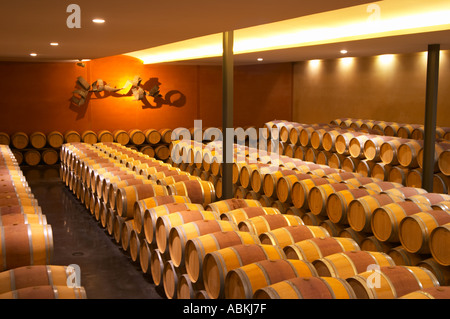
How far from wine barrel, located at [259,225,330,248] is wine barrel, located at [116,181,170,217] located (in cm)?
233

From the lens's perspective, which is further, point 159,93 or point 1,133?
point 159,93

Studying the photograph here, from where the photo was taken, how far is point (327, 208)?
6.38 meters

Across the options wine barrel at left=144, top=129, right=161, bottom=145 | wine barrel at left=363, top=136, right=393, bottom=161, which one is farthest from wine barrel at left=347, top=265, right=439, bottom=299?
wine barrel at left=144, top=129, right=161, bottom=145

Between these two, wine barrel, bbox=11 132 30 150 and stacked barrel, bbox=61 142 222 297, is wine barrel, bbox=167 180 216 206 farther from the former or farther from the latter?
wine barrel, bbox=11 132 30 150

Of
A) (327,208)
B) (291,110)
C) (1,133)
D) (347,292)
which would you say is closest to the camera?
(347,292)

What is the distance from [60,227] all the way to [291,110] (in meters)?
11.1

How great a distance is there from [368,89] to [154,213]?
9923 millimetres

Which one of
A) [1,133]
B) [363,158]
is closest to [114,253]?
[363,158]

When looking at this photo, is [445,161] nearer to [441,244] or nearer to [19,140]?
[441,244]

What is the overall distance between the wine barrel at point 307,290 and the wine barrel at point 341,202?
2867 mm

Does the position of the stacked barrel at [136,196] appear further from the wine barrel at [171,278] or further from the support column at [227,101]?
the support column at [227,101]

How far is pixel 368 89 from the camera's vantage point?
535 inches
